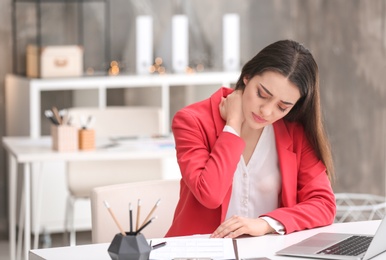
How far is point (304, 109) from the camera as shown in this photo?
2.55 m

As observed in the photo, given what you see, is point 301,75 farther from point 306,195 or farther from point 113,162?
point 113,162

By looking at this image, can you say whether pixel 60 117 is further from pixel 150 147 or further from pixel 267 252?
pixel 267 252

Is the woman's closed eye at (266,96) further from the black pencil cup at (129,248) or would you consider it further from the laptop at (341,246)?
the black pencil cup at (129,248)

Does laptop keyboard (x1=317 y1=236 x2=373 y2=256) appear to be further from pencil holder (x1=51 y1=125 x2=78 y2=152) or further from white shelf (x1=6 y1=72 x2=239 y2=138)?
white shelf (x1=6 y1=72 x2=239 y2=138)

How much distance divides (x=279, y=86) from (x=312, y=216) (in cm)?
37

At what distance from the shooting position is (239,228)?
91.1 inches

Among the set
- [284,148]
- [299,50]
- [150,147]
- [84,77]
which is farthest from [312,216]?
[84,77]

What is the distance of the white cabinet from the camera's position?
5195mm

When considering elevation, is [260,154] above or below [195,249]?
above

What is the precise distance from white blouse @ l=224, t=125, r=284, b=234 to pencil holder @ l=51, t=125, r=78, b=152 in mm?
1620

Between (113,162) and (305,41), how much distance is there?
77.1 inches

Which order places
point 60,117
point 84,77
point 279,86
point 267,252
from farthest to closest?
point 84,77
point 60,117
point 279,86
point 267,252

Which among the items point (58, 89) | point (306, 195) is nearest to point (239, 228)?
point (306, 195)

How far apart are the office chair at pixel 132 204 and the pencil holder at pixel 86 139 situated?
4.74ft
